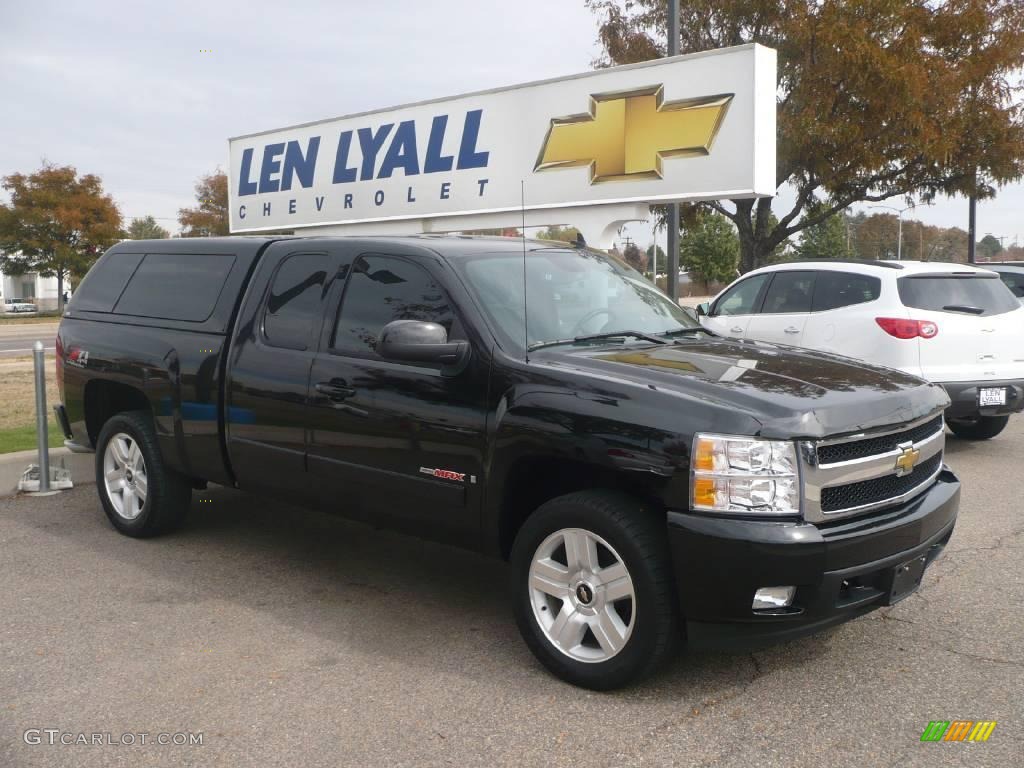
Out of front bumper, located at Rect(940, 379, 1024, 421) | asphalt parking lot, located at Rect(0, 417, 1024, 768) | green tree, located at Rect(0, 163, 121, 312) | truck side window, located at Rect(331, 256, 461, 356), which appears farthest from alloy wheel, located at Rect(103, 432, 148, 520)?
green tree, located at Rect(0, 163, 121, 312)

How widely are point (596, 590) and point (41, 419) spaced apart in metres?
5.10

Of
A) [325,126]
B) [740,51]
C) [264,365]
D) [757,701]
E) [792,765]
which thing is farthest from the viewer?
[325,126]

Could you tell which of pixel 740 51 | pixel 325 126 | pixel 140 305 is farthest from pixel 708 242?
pixel 140 305

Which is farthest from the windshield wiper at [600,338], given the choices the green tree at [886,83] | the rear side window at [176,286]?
the green tree at [886,83]

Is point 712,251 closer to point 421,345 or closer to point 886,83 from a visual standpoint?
point 886,83

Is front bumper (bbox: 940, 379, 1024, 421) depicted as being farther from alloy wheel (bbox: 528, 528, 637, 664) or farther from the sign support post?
alloy wheel (bbox: 528, 528, 637, 664)

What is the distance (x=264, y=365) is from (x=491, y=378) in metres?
1.54

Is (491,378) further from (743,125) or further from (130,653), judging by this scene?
(743,125)

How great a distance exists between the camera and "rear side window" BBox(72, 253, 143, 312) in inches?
252

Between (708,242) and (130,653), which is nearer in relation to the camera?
(130,653)

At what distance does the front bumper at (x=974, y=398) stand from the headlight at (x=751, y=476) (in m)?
5.39

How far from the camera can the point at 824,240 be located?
57562 mm

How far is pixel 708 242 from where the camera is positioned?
50281 mm

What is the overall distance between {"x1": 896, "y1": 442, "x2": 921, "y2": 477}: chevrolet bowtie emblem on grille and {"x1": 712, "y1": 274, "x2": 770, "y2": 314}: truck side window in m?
6.18
